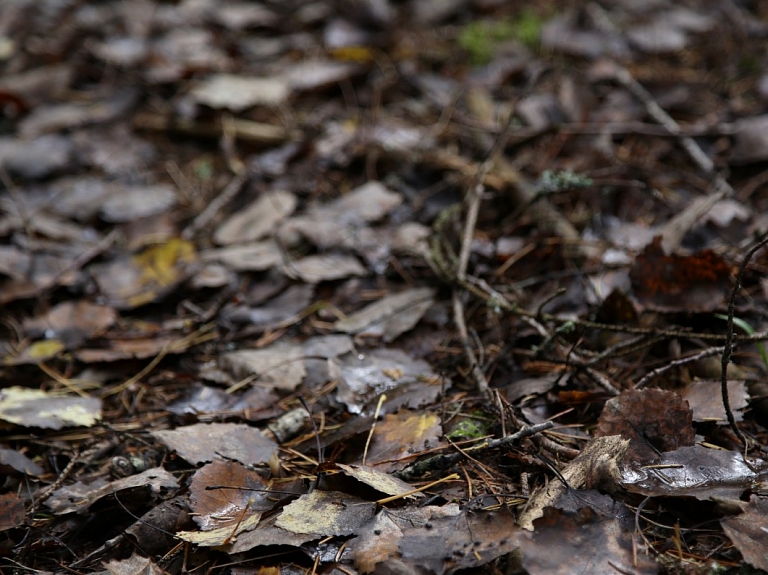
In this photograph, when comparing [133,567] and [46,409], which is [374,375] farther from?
[46,409]

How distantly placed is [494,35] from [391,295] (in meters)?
2.30

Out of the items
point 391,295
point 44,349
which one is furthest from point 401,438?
point 44,349

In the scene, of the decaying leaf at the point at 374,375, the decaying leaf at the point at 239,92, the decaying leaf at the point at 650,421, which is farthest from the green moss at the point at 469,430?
the decaying leaf at the point at 239,92

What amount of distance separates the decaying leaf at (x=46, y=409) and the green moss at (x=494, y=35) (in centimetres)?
278

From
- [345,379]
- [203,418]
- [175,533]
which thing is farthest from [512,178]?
[175,533]

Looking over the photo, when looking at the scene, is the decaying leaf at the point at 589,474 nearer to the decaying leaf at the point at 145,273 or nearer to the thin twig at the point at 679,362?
the thin twig at the point at 679,362

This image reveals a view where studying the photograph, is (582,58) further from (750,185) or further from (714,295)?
(714,295)

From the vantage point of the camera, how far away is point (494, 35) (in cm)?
369

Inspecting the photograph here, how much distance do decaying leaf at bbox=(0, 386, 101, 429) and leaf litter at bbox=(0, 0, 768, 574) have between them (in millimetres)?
18

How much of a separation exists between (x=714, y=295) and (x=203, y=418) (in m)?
1.50

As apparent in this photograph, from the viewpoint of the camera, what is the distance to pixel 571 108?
287 cm

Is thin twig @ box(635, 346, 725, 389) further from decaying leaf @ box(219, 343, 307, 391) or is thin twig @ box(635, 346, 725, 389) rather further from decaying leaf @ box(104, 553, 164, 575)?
decaying leaf @ box(104, 553, 164, 575)

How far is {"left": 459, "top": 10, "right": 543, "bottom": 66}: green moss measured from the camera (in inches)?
139

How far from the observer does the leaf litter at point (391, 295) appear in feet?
4.24
